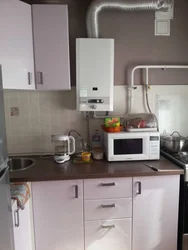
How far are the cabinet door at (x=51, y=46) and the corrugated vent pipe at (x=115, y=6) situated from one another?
267 millimetres

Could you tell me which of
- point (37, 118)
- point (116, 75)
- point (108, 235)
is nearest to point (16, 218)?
point (108, 235)

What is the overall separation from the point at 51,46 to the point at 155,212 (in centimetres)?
164

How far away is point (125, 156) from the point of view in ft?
6.17

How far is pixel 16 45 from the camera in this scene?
1632 mm

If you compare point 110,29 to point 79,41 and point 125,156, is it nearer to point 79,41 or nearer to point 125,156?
point 79,41

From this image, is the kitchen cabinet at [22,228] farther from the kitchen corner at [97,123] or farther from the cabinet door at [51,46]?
the cabinet door at [51,46]

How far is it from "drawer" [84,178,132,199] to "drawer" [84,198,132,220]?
0.14 ft

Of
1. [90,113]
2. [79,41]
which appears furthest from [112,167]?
[79,41]

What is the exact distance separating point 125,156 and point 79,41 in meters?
1.10

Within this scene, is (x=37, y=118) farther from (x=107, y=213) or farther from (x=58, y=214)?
(x=107, y=213)

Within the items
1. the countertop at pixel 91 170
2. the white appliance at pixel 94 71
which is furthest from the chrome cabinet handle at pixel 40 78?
the countertop at pixel 91 170

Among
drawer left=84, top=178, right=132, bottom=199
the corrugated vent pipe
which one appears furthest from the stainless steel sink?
the corrugated vent pipe

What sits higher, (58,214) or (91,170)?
(91,170)

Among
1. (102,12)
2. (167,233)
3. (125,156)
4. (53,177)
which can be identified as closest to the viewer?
(53,177)
